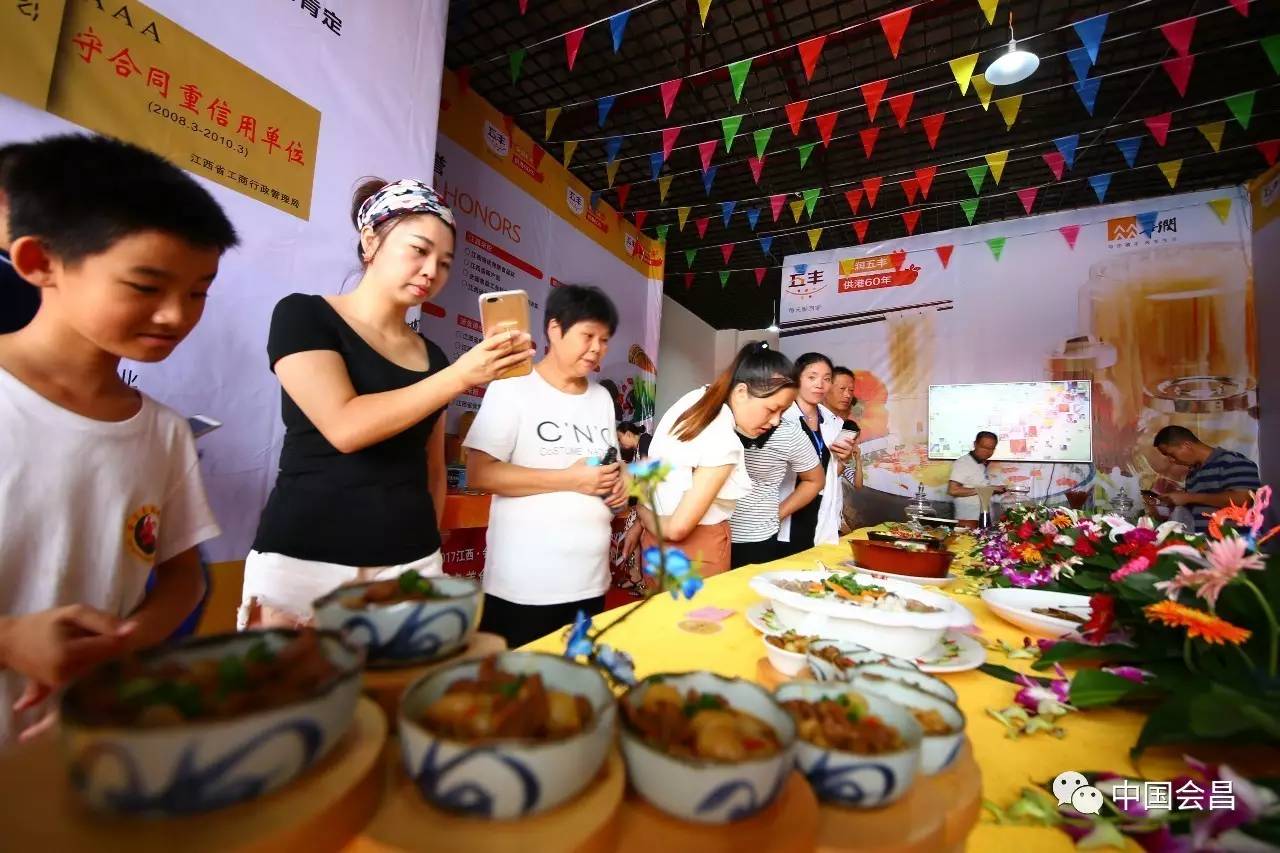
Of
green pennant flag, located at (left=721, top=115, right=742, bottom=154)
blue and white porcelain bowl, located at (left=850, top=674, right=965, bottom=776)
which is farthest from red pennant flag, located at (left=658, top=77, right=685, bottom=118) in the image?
blue and white porcelain bowl, located at (left=850, top=674, right=965, bottom=776)

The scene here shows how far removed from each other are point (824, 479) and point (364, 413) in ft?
9.37

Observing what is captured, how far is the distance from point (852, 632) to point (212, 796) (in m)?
1.09

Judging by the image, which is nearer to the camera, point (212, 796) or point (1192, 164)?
point (212, 796)

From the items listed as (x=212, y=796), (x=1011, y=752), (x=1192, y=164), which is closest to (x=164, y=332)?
(x=212, y=796)

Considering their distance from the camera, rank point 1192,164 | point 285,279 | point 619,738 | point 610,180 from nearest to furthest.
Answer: point 619,738, point 285,279, point 610,180, point 1192,164

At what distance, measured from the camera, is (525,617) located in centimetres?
197

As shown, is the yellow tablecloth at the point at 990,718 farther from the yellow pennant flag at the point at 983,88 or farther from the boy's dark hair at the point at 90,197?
the yellow pennant flag at the point at 983,88

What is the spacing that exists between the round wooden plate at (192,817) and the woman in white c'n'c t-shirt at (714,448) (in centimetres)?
143

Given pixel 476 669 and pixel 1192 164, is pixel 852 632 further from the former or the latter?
pixel 1192 164

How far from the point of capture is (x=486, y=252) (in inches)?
167

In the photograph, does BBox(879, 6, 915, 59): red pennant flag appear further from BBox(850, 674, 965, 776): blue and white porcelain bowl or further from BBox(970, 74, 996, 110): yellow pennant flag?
BBox(850, 674, 965, 776): blue and white porcelain bowl

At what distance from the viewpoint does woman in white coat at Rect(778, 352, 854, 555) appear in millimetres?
3393

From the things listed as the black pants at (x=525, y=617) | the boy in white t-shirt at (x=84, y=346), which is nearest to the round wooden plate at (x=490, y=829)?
the boy in white t-shirt at (x=84, y=346)

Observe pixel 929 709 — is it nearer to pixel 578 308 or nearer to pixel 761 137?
pixel 578 308
